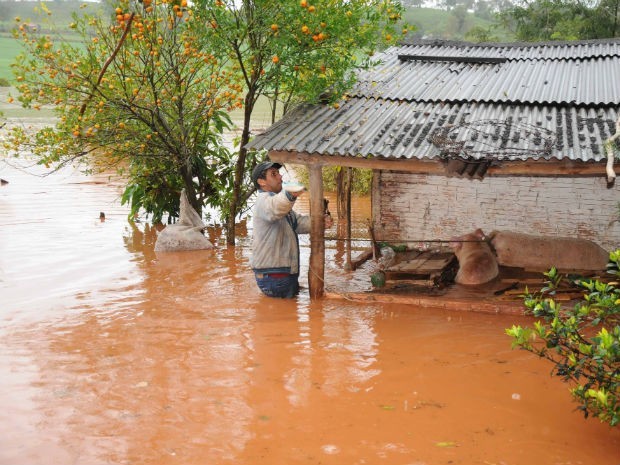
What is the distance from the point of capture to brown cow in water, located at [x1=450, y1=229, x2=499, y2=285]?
9.02 meters

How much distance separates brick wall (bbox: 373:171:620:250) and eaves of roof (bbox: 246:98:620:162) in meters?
2.18

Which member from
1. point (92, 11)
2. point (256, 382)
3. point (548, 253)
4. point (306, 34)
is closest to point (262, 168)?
point (306, 34)

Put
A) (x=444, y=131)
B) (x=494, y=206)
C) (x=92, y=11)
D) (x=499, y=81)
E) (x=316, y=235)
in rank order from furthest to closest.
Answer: (x=92, y=11), (x=494, y=206), (x=499, y=81), (x=316, y=235), (x=444, y=131)

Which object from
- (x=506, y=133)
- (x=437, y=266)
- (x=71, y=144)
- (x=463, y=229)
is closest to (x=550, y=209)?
(x=463, y=229)

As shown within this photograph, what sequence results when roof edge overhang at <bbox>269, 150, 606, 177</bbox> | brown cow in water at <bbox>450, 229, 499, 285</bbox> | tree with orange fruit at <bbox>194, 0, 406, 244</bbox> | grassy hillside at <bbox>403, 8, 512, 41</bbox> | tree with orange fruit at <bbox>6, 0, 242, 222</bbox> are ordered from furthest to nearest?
grassy hillside at <bbox>403, 8, 512, 41</bbox> → tree with orange fruit at <bbox>6, 0, 242, 222</bbox> → brown cow in water at <bbox>450, 229, 499, 285</bbox> → tree with orange fruit at <bbox>194, 0, 406, 244</bbox> → roof edge overhang at <bbox>269, 150, 606, 177</bbox>

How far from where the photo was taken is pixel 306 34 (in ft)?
28.0

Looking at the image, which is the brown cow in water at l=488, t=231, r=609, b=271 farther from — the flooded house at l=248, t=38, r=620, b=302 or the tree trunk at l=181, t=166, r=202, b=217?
the tree trunk at l=181, t=166, r=202, b=217

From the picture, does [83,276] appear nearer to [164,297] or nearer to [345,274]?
[164,297]

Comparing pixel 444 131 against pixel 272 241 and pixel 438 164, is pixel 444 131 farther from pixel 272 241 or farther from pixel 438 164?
pixel 272 241

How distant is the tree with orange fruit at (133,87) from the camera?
9.25 m

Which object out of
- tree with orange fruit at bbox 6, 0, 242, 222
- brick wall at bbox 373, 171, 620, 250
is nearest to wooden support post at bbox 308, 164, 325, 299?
tree with orange fruit at bbox 6, 0, 242, 222

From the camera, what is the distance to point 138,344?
6801mm

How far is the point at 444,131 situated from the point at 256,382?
365cm

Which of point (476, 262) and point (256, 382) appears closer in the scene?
point (256, 382)
